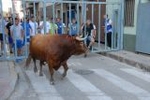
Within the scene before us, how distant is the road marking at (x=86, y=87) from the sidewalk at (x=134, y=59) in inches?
106

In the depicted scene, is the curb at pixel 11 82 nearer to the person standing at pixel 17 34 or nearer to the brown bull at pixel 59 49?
the brown bull at pixel 59 49

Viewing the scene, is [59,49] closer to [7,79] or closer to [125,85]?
[7,79]

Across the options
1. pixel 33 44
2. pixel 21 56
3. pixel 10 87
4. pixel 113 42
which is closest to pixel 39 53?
pixel 33 44

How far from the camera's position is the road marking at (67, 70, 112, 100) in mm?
7590

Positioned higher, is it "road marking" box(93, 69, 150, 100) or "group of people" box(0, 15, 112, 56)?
"group of people" box(0, 15, 112, 56)

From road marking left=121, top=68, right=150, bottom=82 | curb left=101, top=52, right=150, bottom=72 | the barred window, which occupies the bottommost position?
road marking left=121, top=68, right=150, bottom=82

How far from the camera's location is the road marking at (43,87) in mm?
7598

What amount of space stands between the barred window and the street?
12.3 ft

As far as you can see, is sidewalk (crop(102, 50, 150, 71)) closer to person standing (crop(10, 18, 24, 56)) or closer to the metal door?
the metal door

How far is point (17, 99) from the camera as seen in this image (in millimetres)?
7344

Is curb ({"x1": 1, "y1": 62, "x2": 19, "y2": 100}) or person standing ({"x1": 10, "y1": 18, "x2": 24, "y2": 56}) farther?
person standing ({"x1": 10, "y1": 18, "x2": 24, "y2": 56})

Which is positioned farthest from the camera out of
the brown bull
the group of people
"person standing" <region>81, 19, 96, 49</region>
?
"person standing" <region>81, 19, 96, 49</region>

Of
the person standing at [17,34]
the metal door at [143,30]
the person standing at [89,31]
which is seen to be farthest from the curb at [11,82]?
A: the metal door at [143,30]

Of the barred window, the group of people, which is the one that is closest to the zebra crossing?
the group of people
